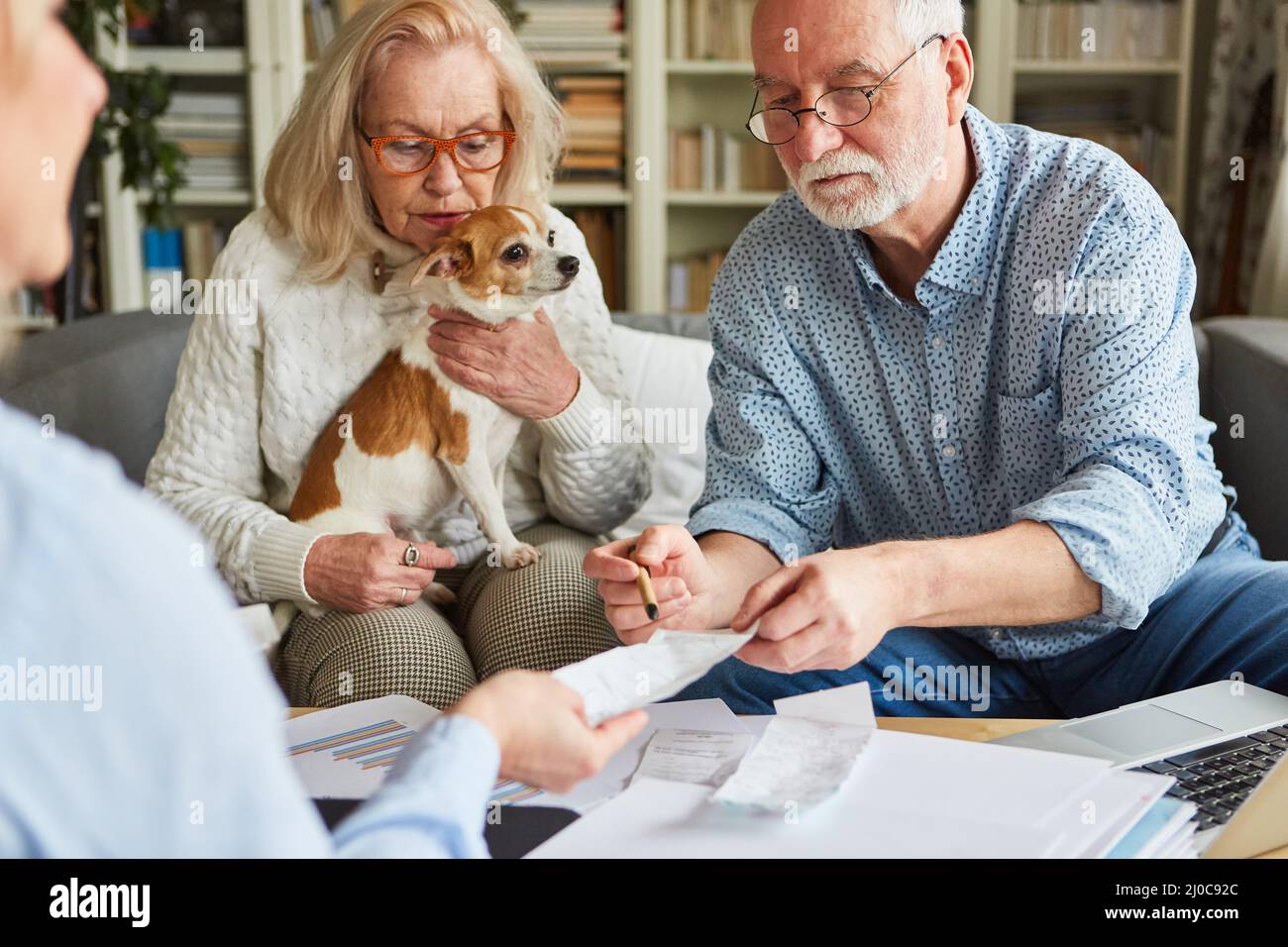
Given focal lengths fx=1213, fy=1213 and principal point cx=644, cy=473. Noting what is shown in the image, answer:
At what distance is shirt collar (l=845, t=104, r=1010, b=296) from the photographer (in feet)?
4.59

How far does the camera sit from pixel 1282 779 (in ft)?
2.73

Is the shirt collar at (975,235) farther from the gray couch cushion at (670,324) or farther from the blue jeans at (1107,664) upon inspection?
the gray couch cushion at (670,324)

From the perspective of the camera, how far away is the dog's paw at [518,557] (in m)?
1.61

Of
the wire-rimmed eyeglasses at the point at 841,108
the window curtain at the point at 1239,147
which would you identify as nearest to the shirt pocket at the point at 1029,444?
the wire-rimmed eyeglasses at the point at 841,108

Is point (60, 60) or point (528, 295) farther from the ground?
point (60, 60)

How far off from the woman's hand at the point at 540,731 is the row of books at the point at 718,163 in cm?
329

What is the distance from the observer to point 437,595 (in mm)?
1683

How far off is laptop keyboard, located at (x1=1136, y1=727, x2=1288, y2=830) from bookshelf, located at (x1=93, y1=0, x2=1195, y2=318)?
2.85m

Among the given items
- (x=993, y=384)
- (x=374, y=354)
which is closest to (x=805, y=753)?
(x=993, y=384)
